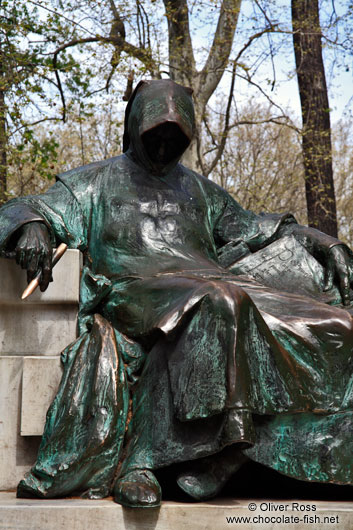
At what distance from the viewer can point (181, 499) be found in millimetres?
3396

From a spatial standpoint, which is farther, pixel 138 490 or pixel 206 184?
pixel 206 184

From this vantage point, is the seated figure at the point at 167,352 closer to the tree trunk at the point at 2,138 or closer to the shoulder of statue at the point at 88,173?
the shoulder of statue at the point at 88,173

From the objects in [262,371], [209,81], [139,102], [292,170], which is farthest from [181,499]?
[292,170]

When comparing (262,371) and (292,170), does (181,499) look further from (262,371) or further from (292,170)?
(292,170)

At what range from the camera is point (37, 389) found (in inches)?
150

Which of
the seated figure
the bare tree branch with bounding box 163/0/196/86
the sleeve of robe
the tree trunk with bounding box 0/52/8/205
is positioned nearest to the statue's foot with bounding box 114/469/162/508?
the seated figure

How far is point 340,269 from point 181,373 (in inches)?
60.7

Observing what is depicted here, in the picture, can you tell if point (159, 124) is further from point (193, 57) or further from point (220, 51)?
point (220, 51)

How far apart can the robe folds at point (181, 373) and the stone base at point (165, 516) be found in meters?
0.21

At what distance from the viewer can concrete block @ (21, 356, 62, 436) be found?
3789mm

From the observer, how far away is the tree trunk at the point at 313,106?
12.0 metres

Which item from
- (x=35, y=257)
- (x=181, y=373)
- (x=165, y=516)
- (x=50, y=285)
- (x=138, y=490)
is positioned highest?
(x=35, y=257)

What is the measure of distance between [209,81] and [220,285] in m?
8.49

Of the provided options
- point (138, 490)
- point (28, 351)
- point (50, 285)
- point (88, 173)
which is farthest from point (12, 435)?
point (88, 173)
